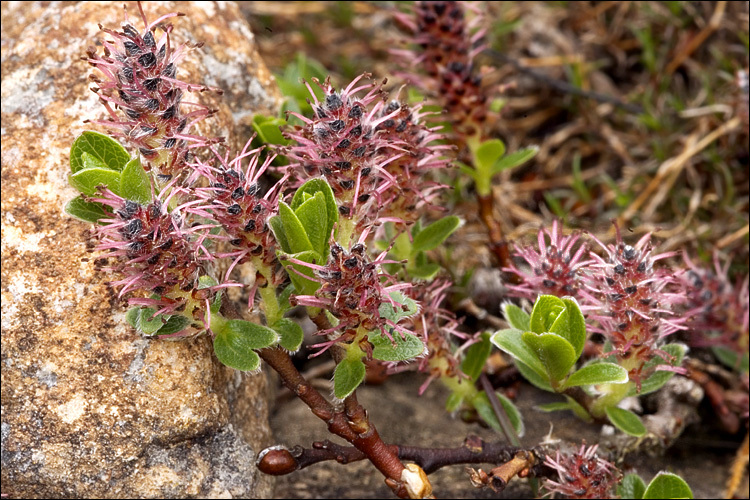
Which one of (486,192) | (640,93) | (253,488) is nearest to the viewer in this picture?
(253,488)

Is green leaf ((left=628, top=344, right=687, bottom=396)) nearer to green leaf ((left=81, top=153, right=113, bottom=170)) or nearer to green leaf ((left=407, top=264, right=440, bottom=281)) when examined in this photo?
green leaf ((left=407, top=264, right=440, bottom=281))

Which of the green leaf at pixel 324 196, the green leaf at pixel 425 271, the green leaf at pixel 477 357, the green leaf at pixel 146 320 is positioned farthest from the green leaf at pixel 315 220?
the green leaf at pixel 477 357

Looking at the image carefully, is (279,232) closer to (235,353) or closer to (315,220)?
(315,220)

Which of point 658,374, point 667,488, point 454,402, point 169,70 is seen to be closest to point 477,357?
point 454,402

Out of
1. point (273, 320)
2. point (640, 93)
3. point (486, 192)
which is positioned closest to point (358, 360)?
point (273, 320)

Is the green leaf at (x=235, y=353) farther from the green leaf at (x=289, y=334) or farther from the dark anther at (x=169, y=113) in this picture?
the dark anther at (x=169, y=113)

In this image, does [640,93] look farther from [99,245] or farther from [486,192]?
[99,245]
